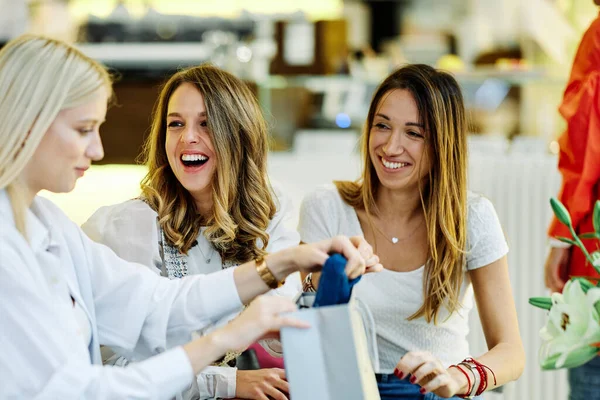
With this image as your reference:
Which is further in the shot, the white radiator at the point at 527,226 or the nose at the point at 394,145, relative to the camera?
the white radiator at the point at 527,226

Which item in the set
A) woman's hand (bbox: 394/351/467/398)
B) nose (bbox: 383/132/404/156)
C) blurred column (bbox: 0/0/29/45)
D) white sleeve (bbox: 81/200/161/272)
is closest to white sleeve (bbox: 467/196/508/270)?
nose (bbox: 383/132/404/156)

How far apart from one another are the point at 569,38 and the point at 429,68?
2086 mm

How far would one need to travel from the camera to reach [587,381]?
7.72 feet

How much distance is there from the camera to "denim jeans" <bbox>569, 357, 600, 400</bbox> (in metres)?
2.33

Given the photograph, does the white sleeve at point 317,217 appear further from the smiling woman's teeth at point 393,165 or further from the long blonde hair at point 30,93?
the long blonde hair at point 30,93

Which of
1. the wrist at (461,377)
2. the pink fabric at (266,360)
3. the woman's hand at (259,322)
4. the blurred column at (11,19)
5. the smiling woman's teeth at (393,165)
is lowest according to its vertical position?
the pink fabric at (266,360)

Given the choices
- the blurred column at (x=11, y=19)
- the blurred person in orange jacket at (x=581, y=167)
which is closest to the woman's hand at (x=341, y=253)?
the blurred person in orange jacket at (x=581, y=167)

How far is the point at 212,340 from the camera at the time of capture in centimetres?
131

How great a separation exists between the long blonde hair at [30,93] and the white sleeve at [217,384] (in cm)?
57

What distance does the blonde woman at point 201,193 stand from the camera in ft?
6.12

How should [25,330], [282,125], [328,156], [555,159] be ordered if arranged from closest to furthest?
1. [25,330]
2. [555,159]
3. [328,156]
4. [282,125]

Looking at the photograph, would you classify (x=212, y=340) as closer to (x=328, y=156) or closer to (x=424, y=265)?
(x=424, y=265)

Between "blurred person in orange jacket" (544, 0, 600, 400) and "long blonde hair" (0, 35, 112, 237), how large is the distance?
1365mm

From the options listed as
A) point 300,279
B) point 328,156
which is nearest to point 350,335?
point 300,279
